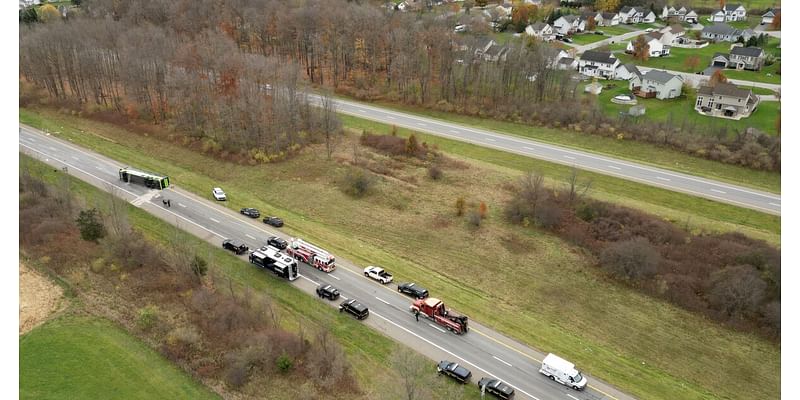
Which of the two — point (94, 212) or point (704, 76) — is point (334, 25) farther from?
point (704, 76)

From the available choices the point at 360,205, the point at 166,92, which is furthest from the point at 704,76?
the point at 166,92

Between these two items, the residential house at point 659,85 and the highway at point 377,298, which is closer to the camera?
the highway at point 377,298

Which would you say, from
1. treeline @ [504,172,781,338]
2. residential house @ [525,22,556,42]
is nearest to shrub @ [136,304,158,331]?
treeline @ [504,172,781,338]

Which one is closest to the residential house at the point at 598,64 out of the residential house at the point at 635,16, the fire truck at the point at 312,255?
the residential house at the point at 635,16

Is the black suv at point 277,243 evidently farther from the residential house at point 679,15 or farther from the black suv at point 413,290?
the residential house at point 679,15

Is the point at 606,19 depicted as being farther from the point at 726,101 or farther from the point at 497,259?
the point at 497,259

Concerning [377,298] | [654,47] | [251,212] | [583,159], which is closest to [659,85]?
[654,47]
